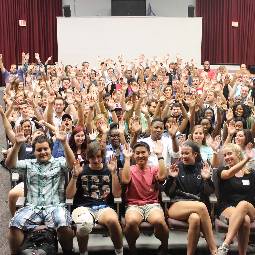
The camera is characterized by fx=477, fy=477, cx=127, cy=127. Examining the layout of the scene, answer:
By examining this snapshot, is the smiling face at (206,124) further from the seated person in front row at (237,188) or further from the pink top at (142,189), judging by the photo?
the pink top at (142,189)

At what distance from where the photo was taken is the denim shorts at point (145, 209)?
4.05m

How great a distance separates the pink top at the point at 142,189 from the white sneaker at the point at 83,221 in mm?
463

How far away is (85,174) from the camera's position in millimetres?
4137

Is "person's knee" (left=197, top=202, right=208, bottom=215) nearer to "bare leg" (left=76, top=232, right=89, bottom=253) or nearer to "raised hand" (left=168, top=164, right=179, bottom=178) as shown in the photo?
"raised hand" (left=168, top=164, right=179, bottom=178)

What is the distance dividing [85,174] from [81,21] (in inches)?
367

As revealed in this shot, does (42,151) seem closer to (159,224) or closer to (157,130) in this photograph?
(159,224)

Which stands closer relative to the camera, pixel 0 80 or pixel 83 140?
pixel 83 140

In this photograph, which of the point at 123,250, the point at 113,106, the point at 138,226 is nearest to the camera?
the point at 138,226

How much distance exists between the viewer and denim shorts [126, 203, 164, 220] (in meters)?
4.05

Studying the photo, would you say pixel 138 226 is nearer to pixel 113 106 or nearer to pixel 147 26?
pixel 113 106

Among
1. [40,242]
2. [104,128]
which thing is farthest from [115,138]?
[40,242]

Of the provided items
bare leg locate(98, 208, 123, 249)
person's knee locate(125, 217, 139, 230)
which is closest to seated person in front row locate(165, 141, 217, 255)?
person's knee locate(125, 217, 139, 230)

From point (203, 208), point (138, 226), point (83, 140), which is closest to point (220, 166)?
point (203, 208)

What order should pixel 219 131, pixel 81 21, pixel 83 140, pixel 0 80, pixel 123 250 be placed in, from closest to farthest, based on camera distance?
Answer: 1. pixel 123 250
2. pixel 83 140
3. pixel 219 131
4. pixel 81 21
5. pixel 0 80
